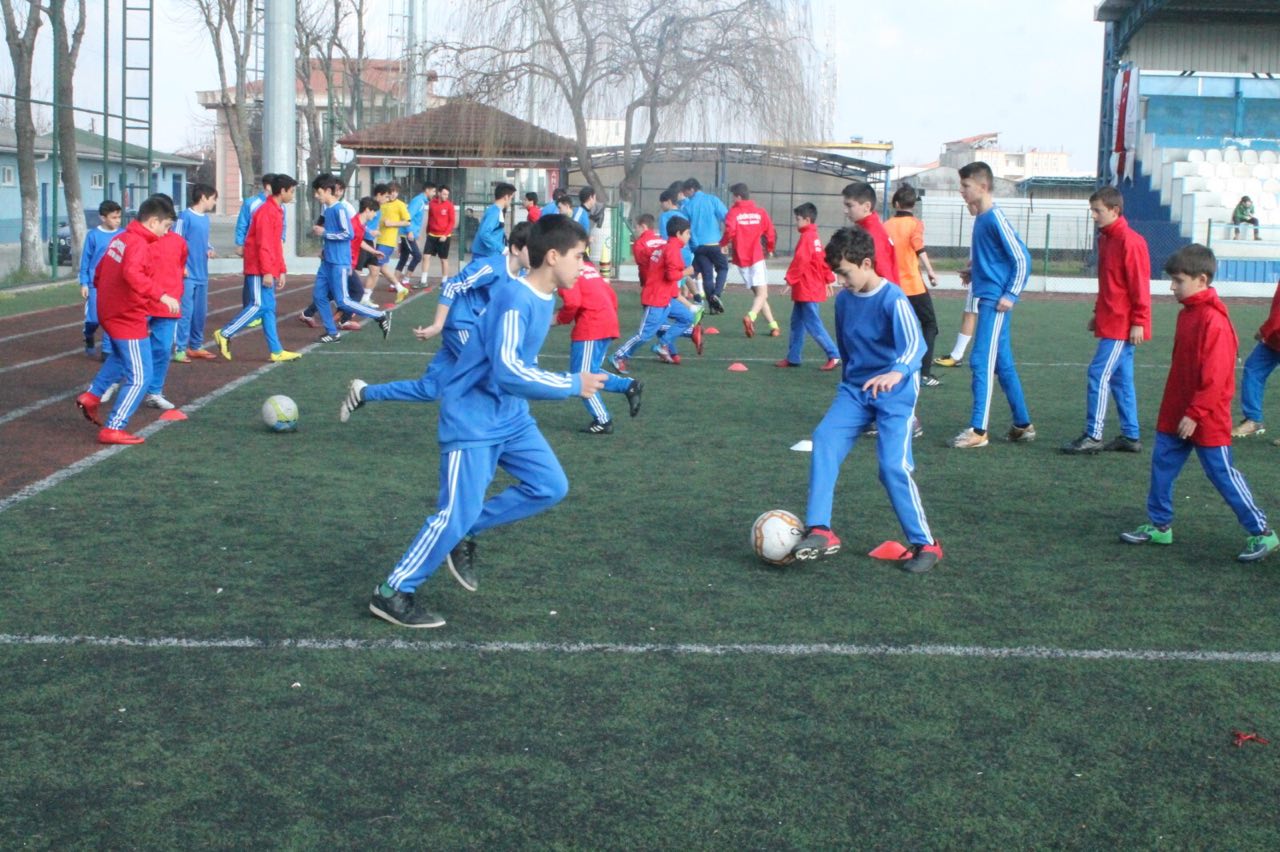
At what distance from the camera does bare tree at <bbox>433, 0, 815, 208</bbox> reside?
103 ft

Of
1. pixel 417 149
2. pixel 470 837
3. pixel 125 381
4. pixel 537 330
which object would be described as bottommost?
pixel 470 837

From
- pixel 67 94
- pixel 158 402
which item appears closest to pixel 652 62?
pixel 67 94

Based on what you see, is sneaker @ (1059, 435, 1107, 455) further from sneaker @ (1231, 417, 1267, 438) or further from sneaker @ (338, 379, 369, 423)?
sneaker @ (338, 379, 369, 423)

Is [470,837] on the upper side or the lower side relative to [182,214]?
lower

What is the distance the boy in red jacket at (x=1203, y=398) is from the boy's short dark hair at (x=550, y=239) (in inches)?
119

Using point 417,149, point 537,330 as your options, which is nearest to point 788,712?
point 537,330

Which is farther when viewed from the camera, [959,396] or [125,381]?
Answer: [959,396]

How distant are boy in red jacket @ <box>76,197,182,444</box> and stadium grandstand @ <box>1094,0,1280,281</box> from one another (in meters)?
26.3

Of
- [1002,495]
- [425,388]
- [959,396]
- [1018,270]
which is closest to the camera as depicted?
[1002,495]

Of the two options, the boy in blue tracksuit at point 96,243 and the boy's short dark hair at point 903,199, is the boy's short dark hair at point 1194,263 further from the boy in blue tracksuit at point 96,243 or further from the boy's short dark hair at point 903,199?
the boy in blue tracksuit at point 96,243

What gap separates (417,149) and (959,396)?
30.0m

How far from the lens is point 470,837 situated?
11.9 feet

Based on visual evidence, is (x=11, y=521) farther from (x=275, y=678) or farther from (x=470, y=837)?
Answer: (x=470, y=837)

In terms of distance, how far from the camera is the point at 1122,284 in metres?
9.13
